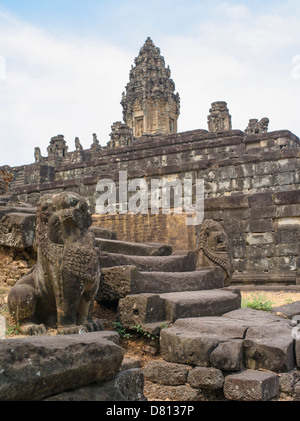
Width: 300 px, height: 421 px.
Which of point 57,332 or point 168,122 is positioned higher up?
point 168,122

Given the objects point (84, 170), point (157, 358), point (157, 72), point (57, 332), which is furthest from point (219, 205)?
point (157, 72)

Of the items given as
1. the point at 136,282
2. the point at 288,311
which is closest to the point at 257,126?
the point at 288,311

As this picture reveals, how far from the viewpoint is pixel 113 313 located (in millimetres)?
5602

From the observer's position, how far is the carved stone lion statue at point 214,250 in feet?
24.0

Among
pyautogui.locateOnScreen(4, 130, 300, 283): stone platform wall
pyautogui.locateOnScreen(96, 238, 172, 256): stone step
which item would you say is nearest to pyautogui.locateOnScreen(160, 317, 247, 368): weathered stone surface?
pyautogui.locateOnScreen(96, 238, 172, 256): stone step

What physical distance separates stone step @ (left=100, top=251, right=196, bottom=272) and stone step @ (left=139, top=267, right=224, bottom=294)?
0.28 m

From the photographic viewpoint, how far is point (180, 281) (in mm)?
6344

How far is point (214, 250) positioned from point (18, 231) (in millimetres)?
3092

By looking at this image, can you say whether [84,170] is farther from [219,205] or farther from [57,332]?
[57,332]

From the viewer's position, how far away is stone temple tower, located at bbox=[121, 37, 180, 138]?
35.4m

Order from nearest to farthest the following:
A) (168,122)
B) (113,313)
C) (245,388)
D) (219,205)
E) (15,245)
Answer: (245,388) → (113,313) → (15,245) → (219,205) → (168,122)

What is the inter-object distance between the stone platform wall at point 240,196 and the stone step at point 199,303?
4292 millimetres

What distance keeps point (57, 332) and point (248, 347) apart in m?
1.97

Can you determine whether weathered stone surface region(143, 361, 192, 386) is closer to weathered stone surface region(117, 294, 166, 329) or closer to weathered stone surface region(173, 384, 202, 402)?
weathered stone surface region(173, 384, 202, 402)
